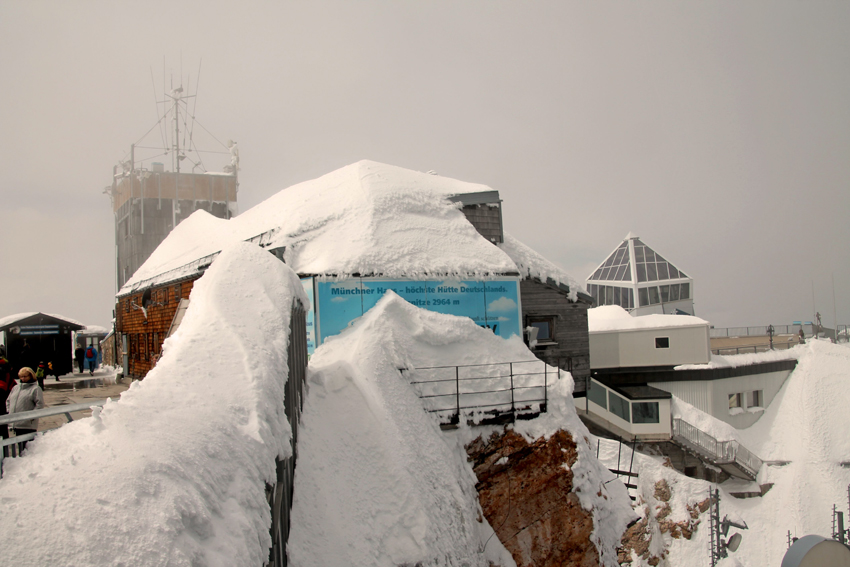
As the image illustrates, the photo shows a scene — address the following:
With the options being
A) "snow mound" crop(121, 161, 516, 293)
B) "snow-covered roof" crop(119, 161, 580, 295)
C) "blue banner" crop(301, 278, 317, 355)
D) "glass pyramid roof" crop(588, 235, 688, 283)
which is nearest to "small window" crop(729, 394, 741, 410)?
"glass pyramid roof" crop(588, 235, 688, 283)

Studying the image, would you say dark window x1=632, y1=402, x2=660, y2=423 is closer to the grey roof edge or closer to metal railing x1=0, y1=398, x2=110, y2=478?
the grey roof edge

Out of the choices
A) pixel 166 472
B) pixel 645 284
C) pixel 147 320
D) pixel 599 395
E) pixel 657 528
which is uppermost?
pixel 645 284

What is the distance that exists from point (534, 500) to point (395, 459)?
4.63 m

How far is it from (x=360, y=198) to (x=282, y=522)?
43.8 ft

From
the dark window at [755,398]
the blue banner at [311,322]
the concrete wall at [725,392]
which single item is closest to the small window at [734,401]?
the concrete wall at [725,392]

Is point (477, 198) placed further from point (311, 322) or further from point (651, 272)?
point (651, 272)

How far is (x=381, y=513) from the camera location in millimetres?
6840

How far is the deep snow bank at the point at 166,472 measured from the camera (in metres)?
2.37

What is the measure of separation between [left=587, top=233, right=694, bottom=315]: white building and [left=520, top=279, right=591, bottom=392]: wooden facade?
1916 cm

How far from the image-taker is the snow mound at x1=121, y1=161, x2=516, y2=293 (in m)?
14.9

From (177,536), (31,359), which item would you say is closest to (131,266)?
(31,359)

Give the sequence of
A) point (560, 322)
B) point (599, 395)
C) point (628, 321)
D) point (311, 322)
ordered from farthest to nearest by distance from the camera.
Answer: point (628, 321) < point (599, 395) < point (560, 322) < point (311, 322)

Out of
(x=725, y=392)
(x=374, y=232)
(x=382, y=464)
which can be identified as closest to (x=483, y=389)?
(x=382, y=464)

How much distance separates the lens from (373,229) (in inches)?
621
